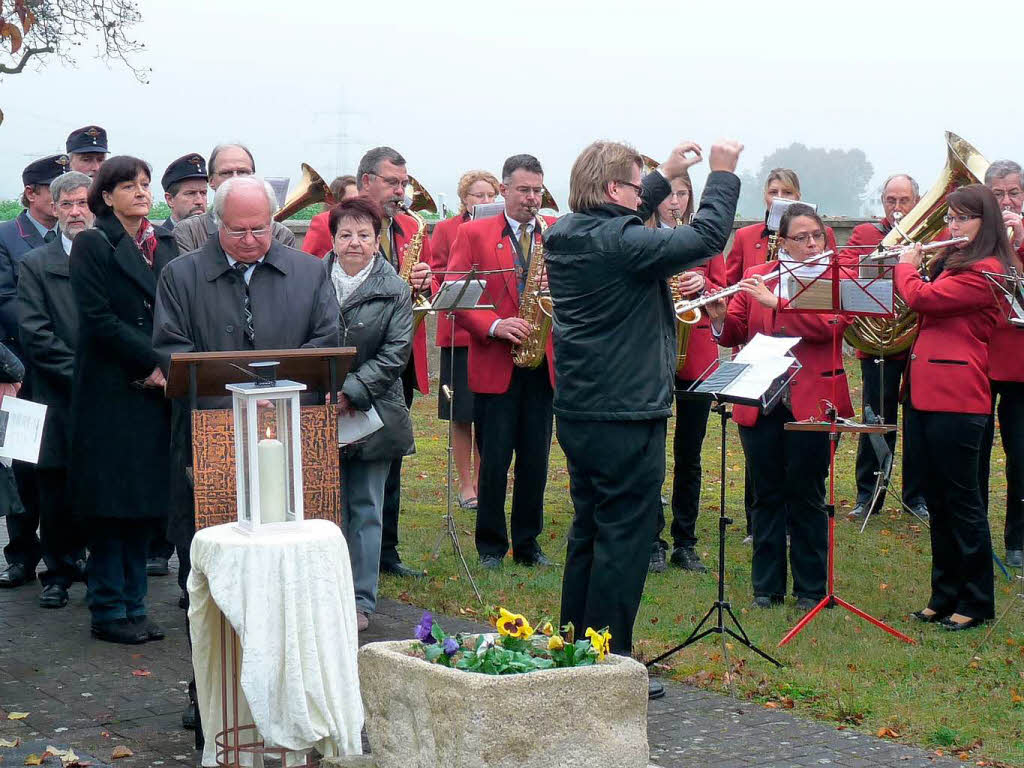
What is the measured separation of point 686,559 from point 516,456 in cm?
128

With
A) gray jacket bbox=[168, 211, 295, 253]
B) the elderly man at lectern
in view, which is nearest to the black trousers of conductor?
the elderly man at lectern

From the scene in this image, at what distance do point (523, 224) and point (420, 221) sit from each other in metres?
0.65

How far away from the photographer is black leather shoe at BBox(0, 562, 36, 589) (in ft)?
26.9

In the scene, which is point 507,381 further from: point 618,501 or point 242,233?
point 242,233

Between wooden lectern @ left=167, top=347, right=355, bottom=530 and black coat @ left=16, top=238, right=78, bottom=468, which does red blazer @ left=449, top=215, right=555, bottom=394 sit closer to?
black coat @ left=16, top=238, right=78, bottom=468

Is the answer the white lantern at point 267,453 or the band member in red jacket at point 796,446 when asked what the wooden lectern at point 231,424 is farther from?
the band member in red jacket at point 796,446

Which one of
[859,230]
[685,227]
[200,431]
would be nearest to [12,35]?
[200,431]

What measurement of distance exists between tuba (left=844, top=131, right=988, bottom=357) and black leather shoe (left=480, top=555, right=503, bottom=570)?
275 centimetres

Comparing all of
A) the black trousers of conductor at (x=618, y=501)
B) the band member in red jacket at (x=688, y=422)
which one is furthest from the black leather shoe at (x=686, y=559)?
the black trousers of conductor at (x=618, y=501)

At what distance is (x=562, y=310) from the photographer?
5.88 m

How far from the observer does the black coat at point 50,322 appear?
7.56m

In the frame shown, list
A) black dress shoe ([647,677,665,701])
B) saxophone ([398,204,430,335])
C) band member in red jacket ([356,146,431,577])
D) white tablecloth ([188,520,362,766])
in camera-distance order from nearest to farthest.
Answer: white tablecloth ([188,520,362,766]) < black dress shoe ([647,677,665,701]) < saxophone ([398,204,430,335]) < band member in red jacket ([356,146,431,577])

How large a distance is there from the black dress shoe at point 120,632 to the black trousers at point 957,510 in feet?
13.8

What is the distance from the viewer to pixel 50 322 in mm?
7613
